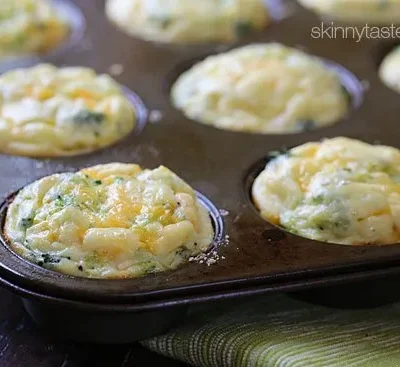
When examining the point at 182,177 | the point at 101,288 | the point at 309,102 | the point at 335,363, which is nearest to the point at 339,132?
the point at 309,102

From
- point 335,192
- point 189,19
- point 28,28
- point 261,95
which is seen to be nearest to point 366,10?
point 189,19

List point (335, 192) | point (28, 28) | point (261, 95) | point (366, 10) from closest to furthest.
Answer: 1. point (335, 192)
2. point (261, 95)
3. point (28, 28)
4. point (366, 10)

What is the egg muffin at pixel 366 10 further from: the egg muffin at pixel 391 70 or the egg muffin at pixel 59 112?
the egg muffin at pixel 59 112

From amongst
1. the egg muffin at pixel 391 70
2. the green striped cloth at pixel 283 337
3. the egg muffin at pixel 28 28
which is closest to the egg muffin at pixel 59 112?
the egg muffin at pixel 28 28

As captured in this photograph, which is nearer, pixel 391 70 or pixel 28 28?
pixel 391 70

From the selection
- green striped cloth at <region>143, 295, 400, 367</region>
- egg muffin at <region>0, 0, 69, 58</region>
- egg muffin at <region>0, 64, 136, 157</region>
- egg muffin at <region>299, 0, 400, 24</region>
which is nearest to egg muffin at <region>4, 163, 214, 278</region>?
green striped cloth at <region>143, 295, 400, 367</region>

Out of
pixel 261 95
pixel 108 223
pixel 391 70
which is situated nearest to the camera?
pixel 108 223

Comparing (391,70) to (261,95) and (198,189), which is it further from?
(198,189)
